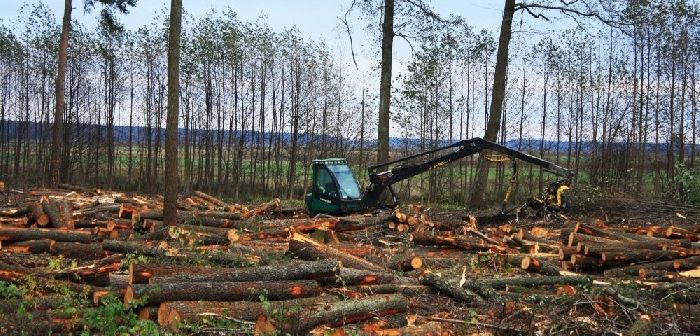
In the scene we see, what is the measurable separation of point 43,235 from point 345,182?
7773 millimetres

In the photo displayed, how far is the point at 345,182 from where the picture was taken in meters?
16.6

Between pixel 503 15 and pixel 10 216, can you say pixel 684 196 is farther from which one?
pixel 10 216

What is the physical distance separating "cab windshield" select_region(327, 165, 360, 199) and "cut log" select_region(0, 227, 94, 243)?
22.8ft

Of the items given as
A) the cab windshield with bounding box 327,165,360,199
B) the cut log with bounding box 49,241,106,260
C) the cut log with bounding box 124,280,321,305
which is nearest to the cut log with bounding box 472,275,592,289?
the cut log with bounding box 124,280,321,305

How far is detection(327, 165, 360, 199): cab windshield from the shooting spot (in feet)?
53.8

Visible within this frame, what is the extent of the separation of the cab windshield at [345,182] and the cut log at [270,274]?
8852mm

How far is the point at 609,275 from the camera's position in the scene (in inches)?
379

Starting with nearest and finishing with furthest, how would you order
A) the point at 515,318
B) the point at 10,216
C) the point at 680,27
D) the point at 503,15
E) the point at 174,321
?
the point at 174,321
the point at 515,318
the point at 10,216
the point at 503,15
the point at 680,27

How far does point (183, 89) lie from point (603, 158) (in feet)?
80.7

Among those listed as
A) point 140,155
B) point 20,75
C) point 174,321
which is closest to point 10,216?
point 174,321

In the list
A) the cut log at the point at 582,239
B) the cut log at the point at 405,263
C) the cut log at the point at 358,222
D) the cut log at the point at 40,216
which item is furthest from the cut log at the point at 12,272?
the cut log at the point at 582,239

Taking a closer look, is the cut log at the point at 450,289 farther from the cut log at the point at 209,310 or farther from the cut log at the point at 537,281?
the cut log at the point at 209,310

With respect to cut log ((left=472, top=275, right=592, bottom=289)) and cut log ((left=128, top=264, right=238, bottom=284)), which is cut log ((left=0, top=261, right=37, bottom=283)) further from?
cut log ((left=472, top=275, right=592, bottom=289))

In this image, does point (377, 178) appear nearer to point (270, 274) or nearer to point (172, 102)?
point (172, 102)
